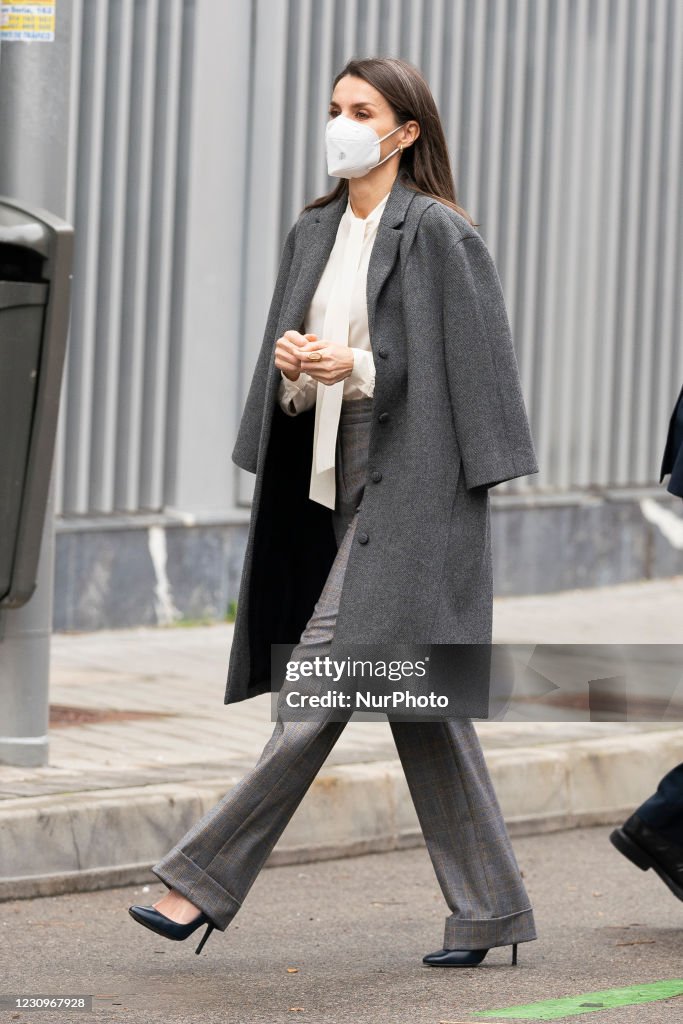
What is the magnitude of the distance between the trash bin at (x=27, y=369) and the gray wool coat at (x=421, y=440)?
1200mm

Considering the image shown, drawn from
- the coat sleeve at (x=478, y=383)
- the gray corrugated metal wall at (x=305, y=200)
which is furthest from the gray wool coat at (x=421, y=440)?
the gray corrugated metal wall at (x=305, y=200)

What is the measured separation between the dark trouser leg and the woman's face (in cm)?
126

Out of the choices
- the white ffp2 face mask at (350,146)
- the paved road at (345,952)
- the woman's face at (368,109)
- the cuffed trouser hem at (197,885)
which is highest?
the woman's face at (368,109)

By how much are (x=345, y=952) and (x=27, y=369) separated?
1.80 m

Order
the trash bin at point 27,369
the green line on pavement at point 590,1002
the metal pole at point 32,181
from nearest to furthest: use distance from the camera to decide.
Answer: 1. the green line on pavement at point 590,1002
2. the trash bin at point 27,369
3. the metal pole at point 32,181

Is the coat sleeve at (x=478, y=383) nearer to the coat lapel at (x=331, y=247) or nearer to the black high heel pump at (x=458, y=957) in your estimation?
the coat lapel at (x=331, y=247)

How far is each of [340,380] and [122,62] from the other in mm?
4905

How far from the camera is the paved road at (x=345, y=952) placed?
4.00m

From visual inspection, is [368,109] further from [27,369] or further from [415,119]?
[27,369]

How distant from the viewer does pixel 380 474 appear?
4.12 meters

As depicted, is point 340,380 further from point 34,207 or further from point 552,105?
point 552,105

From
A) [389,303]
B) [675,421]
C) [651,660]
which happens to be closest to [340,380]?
→ [389,303]

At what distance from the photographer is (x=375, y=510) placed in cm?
411

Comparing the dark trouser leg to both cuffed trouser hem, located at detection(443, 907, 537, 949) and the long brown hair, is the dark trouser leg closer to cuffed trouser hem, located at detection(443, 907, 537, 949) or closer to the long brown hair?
cuffed trouser hem, located at detection(443, 907, 537, 949)
